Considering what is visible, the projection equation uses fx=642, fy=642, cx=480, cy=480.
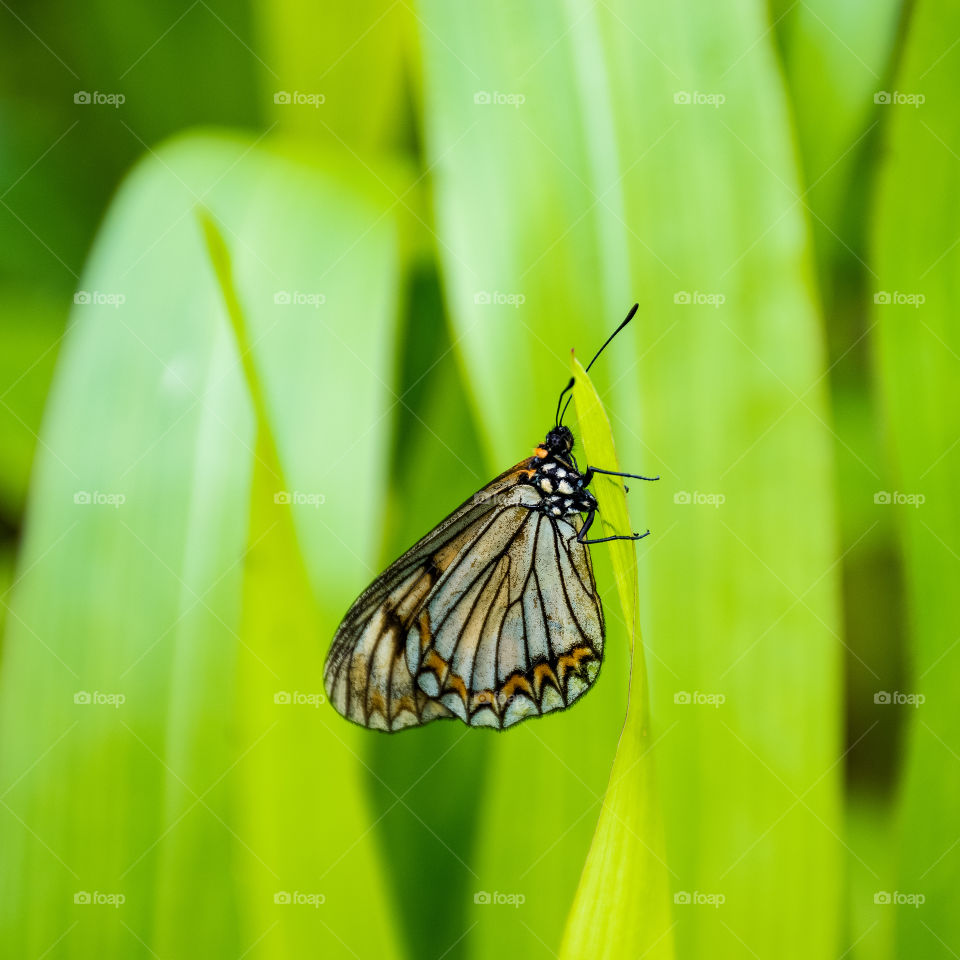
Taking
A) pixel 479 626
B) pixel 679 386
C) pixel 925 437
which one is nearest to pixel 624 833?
pixel 479 626

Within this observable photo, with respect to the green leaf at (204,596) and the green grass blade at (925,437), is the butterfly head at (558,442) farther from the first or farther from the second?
the green grass blade at (925,437)

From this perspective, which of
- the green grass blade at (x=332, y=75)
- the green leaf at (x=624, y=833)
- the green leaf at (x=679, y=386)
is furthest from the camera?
the green grass blade at (x=332, y=75)

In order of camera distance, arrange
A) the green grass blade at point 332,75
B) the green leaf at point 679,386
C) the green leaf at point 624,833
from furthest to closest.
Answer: the green grass blade at point 332,75, the green leaf at point 679,386, the green leaf at point 624,833

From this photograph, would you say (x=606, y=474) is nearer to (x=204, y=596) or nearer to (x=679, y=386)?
(x=679, y=386)

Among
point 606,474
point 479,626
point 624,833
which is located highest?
point 606,474

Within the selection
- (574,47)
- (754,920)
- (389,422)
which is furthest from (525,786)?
(574,47)

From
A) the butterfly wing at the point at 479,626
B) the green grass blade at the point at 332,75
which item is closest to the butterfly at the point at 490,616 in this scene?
the butterfly wing at the point at 479,626

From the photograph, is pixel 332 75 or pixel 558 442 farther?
pixel 332 75
